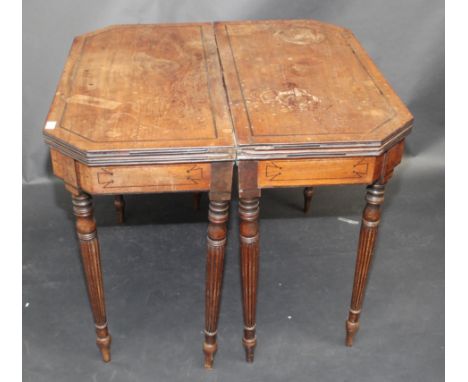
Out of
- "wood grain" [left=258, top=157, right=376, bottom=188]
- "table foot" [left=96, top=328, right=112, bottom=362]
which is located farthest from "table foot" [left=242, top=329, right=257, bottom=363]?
"wood grain" [left=258, top=157, right=376, bottom=188]

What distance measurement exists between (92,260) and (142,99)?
52cm

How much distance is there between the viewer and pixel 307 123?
2.35 metres

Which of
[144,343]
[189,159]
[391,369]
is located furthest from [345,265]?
[189,159]

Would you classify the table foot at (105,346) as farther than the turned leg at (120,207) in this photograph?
No

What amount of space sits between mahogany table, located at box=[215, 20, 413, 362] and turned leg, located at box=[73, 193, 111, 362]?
17.9 inches

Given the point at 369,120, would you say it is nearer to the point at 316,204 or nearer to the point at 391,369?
the point at 391,369

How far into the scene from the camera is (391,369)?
2.76 meters

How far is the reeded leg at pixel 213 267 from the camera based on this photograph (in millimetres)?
2367

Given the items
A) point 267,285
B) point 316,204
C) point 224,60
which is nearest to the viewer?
point 224,60

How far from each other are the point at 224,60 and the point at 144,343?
1025mm

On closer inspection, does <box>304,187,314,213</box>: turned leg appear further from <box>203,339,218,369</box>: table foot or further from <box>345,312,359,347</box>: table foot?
<box>203,339,218,369</box>: table foot

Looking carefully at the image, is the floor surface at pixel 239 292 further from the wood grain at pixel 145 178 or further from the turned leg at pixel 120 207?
the wood grain at pixel 145 178

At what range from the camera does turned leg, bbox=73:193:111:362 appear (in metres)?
2.40

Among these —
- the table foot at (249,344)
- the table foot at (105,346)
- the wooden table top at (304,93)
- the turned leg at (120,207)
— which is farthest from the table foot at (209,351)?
the turned leg at (120,207)
